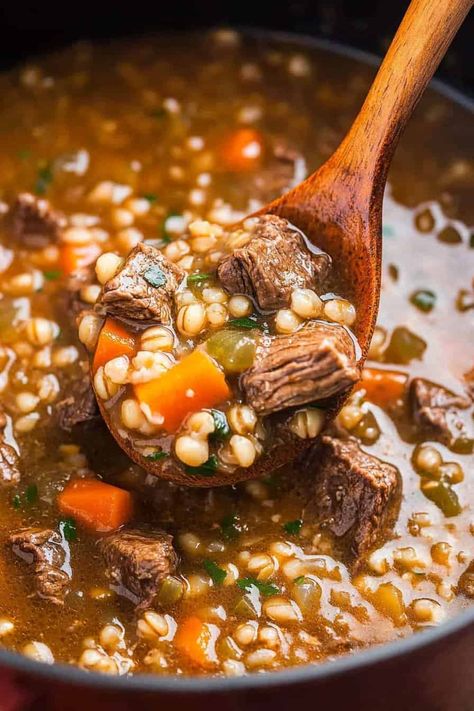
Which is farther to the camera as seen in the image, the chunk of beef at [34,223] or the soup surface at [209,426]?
the chunk of beef at [34,223]

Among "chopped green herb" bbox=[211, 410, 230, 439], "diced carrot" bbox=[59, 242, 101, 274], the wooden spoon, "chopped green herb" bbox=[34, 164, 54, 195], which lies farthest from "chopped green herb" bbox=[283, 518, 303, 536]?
"chopped green herb" bbox=[34, 164, 54, 195]

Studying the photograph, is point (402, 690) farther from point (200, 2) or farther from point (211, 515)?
point (200, 2)

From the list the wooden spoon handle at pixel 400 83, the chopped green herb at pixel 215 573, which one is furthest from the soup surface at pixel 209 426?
the wooden spoon handle at pixel 400 83

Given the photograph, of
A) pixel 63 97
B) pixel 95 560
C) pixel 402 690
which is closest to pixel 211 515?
pixel 95 560

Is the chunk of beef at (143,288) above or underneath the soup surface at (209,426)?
above

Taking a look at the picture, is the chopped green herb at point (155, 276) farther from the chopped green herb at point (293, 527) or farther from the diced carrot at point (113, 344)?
the chopped green herb at point (293, 527)
